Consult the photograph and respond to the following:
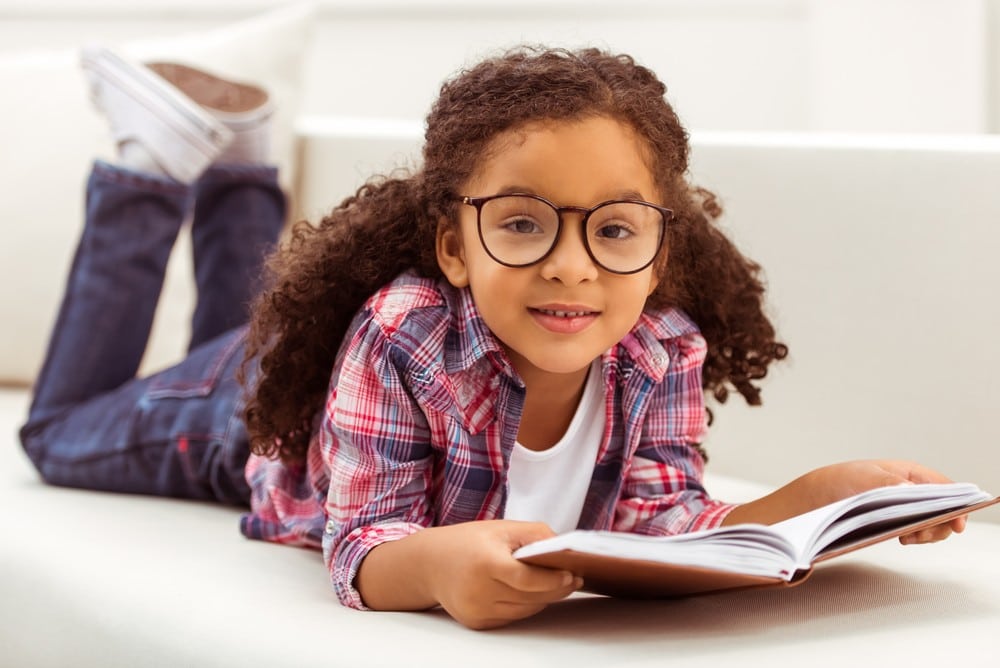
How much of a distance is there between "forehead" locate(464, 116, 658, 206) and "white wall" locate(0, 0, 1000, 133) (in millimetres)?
794

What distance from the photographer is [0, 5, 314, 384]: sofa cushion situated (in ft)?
5.99

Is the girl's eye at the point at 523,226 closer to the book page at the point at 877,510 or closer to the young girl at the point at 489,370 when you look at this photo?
the young girl at the point at 489,370

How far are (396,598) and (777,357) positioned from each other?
49 centimetres

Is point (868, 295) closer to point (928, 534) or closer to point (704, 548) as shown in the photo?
point (928, 534)

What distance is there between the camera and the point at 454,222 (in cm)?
105

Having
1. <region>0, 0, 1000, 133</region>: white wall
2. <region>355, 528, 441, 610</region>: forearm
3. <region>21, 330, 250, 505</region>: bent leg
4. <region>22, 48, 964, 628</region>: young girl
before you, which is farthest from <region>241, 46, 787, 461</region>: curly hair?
<region>0, 0, 1000, 133</region>: white wall

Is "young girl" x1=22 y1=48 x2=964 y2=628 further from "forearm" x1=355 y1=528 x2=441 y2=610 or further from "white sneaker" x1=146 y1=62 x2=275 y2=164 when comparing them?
"white sneaker" x1=146 y1=62 x2=275 y2=164

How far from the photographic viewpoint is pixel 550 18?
2236 millimetres

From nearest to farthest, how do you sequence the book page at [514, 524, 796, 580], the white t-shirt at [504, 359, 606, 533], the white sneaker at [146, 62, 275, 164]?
1. the book page at [514, 524, 796, 580]
2. the white t-shirt at [504, 359, 606, 533]
3. the white sneaker at [146, 62, 275, 164]

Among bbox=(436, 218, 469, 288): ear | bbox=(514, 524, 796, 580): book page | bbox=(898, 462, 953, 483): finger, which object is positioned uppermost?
bbox=(436, 218, 469, 288): ear

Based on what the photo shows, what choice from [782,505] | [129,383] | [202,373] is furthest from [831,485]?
[129,383]

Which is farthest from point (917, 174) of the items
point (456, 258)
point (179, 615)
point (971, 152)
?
point (179, 615)

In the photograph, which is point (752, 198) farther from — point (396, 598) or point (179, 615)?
point (179, 615)

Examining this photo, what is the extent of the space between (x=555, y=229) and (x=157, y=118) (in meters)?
0.67
